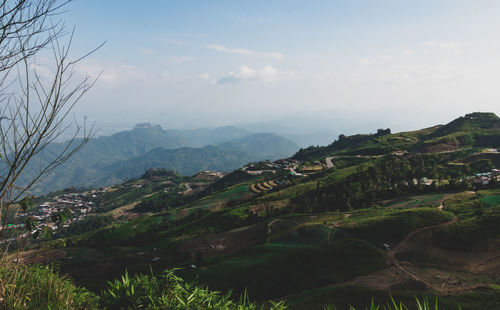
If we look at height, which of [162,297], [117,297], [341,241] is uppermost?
[162,297]

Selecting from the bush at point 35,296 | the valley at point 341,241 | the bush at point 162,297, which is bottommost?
Result: the valley at point 341,241

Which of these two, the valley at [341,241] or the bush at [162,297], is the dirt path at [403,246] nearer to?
the valley at [341,241]

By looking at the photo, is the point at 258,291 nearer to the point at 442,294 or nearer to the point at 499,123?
the point at 442,294

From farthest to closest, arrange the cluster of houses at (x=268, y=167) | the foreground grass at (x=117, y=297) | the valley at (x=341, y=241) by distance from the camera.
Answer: the cluster of houses at (x=268, y=167) → the valley at (x=341, y=241) → the foreground grass at (x=117, y=297)

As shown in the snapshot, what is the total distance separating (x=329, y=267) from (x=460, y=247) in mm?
15701

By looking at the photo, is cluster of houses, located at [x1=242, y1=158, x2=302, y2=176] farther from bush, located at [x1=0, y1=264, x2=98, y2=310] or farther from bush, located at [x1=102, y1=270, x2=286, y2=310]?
bush, located at [x1=0, y1=264, x2=98, y2=310]

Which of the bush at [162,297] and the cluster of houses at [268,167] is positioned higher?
Answer: the bush at [162,297]

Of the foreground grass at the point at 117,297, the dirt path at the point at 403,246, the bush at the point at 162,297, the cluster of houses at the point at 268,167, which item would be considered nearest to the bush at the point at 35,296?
the foreground grass at the point at 117,297

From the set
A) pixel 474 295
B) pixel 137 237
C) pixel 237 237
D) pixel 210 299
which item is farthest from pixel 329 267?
pixel 137 237

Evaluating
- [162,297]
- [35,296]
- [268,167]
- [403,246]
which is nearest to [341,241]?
[403,246]

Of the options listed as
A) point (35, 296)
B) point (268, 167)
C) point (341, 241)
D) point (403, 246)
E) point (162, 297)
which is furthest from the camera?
point (268, 167)

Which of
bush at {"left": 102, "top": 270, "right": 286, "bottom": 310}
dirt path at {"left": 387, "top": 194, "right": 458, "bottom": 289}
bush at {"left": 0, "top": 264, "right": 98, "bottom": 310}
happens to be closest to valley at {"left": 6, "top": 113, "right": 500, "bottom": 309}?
dirt path at {"left": 387, "top": 194, "right": 458, "bottom": 289}

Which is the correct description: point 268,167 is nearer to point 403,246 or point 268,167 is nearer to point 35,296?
point 403,246

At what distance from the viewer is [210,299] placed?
675cm
